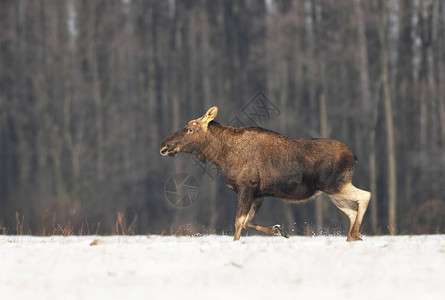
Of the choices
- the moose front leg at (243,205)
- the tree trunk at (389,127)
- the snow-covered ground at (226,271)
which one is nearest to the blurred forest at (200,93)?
the tree trunk at (389,127)

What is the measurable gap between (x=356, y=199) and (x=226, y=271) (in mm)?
4009

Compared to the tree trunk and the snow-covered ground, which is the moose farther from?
the tree trunk

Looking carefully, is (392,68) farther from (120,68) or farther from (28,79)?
(28,79)

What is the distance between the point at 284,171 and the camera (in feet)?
38.5

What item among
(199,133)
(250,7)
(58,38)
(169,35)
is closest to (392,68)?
(250,7)

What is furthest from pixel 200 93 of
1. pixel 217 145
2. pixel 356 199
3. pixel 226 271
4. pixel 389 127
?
pixel 226 271

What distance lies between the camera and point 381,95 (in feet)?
111

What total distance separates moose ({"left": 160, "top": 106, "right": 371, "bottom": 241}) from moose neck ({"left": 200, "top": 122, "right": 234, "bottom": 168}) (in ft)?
0.06

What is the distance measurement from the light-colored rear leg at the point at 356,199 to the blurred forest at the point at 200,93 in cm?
1679

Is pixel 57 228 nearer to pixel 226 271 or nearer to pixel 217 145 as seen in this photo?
pixel 217 145

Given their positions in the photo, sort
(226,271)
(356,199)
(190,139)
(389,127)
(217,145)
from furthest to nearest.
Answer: (389,127) → (190,139) → (217,145) → (356,199) → (226,271)

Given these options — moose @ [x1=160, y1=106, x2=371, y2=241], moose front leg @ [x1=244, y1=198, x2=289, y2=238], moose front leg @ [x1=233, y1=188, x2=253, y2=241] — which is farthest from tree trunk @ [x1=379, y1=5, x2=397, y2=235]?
moose front leg @ [x1=233, y1=188, x2=253, y2=241]

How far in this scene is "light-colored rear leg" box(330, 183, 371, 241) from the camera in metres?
11.6

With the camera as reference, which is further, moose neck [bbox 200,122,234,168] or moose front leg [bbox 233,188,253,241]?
moose neck [bbox 200,122,234,168]
